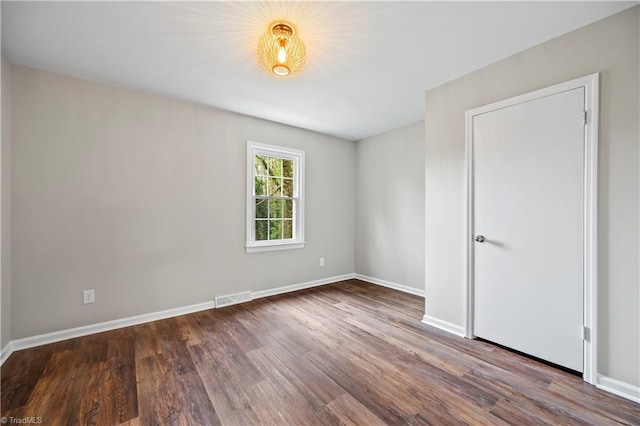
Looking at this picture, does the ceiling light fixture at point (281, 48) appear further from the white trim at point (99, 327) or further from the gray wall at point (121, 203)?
the white trim at point (99, 327)

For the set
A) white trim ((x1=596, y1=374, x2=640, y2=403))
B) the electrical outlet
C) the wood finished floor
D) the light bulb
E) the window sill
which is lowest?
the wood finished floor

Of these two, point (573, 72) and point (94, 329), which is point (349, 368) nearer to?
point (94, 329)

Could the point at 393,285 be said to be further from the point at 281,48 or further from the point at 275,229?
the point at 281,48

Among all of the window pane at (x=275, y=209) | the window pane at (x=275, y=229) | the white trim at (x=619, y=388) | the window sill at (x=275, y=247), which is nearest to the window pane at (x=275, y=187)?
the window pane at (x=275, y=209)

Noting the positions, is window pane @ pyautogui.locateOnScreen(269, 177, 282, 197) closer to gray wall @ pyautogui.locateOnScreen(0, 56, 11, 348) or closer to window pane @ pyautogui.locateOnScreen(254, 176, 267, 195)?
window pane @ pyautogui.locateOnScreen(254, 176, 267, 195)

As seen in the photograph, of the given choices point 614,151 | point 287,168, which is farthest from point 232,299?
point 614,151

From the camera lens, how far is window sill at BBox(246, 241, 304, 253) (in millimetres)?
3596

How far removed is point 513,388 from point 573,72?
2.25m

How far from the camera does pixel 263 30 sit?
6.18ft

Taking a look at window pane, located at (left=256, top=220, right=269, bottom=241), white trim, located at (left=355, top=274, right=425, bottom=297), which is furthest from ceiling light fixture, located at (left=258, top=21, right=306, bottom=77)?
white trim, located at (left=355, top=274, right=425, bottom=297)

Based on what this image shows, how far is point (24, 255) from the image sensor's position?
2.30 m

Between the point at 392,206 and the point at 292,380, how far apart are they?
2.99 m

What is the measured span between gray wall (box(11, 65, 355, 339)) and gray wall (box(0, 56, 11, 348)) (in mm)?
51

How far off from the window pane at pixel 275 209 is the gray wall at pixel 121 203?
467 mm
